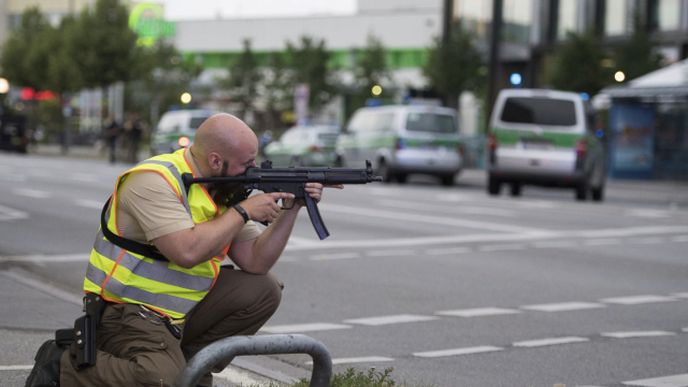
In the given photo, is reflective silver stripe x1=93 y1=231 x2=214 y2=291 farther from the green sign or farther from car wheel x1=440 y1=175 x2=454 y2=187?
the green sign

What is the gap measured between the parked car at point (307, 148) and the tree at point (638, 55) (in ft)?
33.5

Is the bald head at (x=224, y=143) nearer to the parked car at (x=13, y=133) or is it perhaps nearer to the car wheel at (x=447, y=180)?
the car wheel at (x=447, y=180)

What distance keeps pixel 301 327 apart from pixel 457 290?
2.69 meters

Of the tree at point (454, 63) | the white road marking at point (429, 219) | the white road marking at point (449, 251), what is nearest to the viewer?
the white road marking at point (449, 251)

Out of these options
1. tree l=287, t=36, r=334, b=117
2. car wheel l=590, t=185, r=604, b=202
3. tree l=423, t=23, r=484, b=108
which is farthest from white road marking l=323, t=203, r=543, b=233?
tree l=287, t=36, r=334, b=117

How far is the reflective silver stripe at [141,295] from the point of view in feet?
18.4

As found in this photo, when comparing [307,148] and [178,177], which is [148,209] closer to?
[178,177]

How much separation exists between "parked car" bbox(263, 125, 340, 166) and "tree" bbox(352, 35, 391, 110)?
30.4 meters

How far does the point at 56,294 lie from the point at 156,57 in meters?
61.0

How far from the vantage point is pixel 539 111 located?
89.4 ft

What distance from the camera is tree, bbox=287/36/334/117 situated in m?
69.3

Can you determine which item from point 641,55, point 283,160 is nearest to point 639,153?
point 641,55

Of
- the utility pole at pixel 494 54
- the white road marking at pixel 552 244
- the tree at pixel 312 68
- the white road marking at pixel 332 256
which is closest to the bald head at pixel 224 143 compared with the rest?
the white road marking at pixel 332 256

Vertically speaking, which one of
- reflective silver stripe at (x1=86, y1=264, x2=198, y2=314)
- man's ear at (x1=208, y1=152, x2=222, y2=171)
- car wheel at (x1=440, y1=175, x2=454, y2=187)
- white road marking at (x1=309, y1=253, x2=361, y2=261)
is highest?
man's ear at (x1=208, y1=152, x2=222, y2=171)
